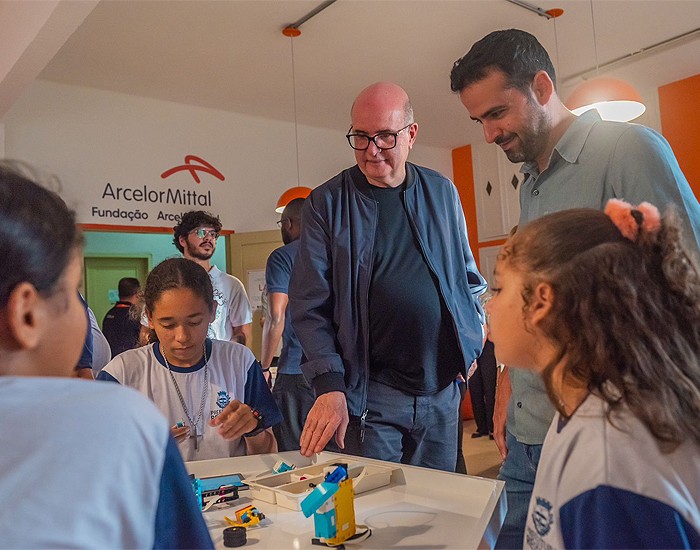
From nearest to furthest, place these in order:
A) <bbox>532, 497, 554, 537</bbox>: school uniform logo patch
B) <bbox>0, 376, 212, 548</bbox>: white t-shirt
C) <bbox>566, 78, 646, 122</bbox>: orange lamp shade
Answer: <bbox>0, 376, 212, 548</bbox>: white t-shirt, <bbox>532, 497, 554, 537</bbox>: school uniform logo patch, <bbox>566, 78, 646, 122</bbox>: orange lamp shade

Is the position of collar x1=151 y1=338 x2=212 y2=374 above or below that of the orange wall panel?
below

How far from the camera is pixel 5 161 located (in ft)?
2.59

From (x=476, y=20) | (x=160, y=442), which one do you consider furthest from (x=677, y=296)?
(x=476, y=20)

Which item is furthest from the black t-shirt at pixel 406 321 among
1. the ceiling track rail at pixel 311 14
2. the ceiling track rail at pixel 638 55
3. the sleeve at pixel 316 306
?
the ceiling track rail at pixel 638 55

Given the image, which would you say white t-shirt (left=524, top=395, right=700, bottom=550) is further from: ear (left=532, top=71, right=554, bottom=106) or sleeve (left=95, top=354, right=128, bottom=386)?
sleeve (left=95, top=354, right=128, bottom=386)

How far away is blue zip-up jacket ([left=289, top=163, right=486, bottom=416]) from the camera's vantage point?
1854 mm

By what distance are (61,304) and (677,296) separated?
84 cm

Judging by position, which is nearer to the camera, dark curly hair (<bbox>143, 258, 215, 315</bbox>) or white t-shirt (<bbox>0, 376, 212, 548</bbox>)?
white t-shirt (<bbox>0, 376, 212, 548</bbox>)

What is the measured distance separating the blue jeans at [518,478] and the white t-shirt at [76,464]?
1.01m

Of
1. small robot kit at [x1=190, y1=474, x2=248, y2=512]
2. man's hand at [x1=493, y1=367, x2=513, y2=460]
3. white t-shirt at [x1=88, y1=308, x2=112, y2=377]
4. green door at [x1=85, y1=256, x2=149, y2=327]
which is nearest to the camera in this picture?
small robot kit at [x1=190, y1=474, x2=248, y2=512]

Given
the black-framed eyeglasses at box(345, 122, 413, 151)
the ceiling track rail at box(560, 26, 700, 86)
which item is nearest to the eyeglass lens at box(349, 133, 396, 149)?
the black-framed eyeglasses at box(345, 122, 413, 151)

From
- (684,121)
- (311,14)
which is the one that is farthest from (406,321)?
(684,121)

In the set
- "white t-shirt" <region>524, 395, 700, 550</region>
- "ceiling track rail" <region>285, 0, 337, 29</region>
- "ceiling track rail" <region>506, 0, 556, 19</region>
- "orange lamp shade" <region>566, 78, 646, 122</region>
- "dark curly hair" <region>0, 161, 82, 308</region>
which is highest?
"ceiling track rail" <region>506, 0, 556, 19</region>

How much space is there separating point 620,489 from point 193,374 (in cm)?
148
